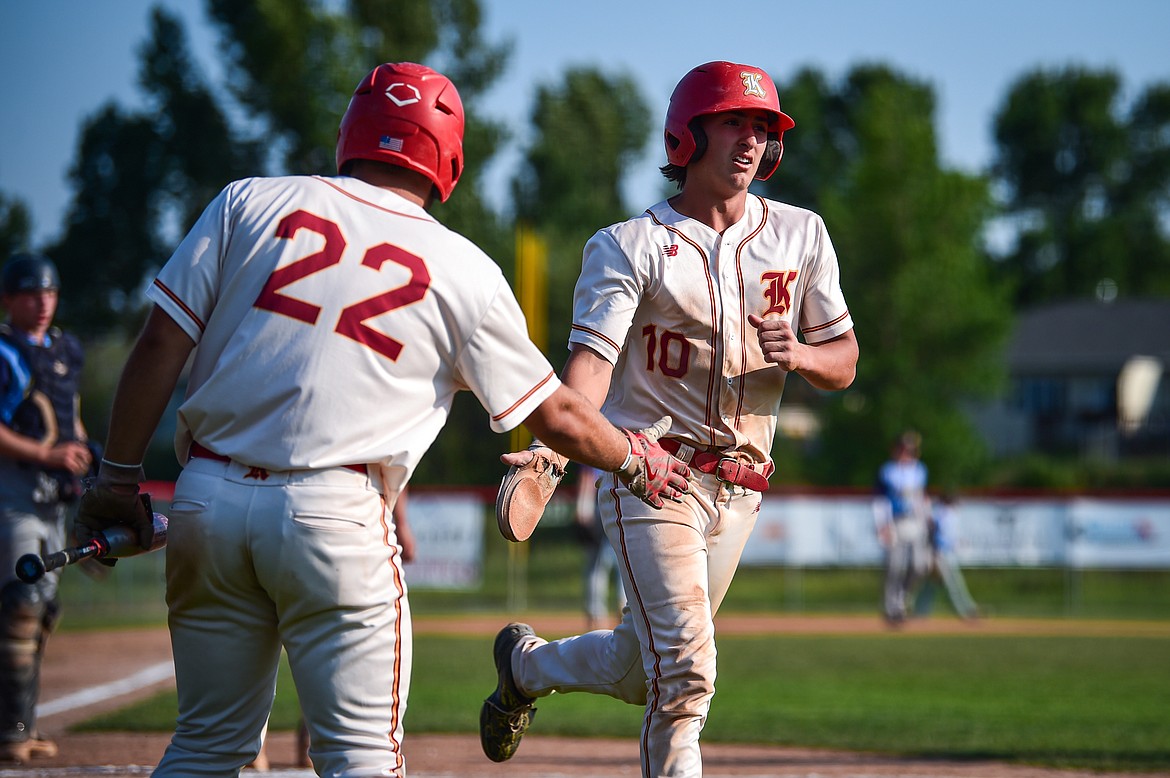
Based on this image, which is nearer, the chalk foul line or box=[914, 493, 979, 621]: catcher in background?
the chalk foul line

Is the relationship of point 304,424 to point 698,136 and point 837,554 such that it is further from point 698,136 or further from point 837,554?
point 837,554

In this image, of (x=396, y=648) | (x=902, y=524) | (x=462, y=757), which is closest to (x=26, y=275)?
(x=462, y=757)

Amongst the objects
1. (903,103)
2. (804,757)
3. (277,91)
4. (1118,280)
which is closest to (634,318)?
(804,757)

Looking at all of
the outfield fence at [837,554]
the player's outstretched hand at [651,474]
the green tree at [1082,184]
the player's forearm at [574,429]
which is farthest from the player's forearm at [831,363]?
the green tree at [1082,184]

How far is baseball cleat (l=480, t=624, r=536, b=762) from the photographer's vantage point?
538 cm

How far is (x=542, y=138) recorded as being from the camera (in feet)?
216

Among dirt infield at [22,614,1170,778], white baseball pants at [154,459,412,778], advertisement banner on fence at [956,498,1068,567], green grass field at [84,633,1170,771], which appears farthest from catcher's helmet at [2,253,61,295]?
advertisement banner on fence at [956,498,1068,567]

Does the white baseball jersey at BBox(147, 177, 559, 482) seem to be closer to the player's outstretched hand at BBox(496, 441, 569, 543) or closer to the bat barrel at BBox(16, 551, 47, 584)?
the bat barrel at BBox(16, 551, 47, 584)

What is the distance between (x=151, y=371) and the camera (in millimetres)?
3287

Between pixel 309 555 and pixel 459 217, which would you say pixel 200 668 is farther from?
pixel 459 217

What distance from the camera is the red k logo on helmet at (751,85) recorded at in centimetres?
478

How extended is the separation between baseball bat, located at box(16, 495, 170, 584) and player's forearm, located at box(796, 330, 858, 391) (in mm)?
2207

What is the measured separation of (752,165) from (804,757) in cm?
380

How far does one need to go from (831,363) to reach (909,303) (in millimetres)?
43503
